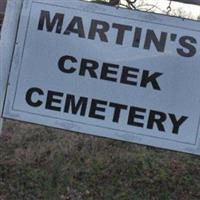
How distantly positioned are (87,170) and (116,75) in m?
1.23

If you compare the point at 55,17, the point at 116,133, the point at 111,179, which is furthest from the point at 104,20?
the point at 111,179

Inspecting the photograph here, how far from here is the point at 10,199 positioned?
18.1 feet

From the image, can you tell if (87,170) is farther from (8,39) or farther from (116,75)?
(8,39)

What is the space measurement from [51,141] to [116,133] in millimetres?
1543

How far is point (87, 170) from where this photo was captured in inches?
235

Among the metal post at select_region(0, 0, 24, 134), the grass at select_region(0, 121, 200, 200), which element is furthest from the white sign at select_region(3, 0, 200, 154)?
the grass at select_region(0, 121, 200, 200)

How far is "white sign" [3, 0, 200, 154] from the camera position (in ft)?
16.8

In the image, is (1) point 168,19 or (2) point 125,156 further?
(2) point 125,156

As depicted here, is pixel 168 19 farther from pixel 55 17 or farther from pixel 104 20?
pixel 55 17

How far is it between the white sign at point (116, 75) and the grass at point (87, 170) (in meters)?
0.75

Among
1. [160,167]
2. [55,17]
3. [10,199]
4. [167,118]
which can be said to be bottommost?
[10,199]

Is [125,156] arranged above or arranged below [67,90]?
below

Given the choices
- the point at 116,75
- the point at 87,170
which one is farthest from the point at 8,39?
the point at 87,170

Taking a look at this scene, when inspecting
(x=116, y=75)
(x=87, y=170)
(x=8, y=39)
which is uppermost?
(x=8, y=39)
